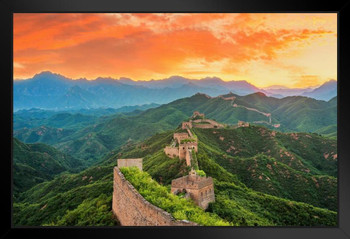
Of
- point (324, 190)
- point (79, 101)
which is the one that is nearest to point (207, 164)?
point (324, 190)

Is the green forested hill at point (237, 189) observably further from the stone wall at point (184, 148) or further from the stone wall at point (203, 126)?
A: the stone wall at point (203, 126)

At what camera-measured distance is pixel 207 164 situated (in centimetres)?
1697

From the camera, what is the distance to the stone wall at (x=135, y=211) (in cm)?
420

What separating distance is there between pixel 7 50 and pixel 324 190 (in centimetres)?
1927

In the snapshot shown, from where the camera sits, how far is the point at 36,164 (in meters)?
30.0

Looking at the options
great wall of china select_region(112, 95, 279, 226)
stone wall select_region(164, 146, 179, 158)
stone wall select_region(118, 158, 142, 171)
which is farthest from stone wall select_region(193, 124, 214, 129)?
stone wall select_region(118, 158, 142, 171)

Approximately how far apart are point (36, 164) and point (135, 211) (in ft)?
92.4

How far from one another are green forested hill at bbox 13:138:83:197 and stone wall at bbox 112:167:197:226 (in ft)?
69.0

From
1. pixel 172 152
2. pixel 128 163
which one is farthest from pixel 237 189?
pixel 128 163

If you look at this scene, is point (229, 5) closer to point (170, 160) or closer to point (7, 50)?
point (7, 50)

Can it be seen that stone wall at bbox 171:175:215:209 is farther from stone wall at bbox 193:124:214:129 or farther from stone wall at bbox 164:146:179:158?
stone wall at bbox 193:124:214:129

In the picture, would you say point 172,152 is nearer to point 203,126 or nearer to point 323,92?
point 203,126

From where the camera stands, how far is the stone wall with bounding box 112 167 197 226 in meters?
4.20

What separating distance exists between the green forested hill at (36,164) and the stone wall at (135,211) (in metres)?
21.0
